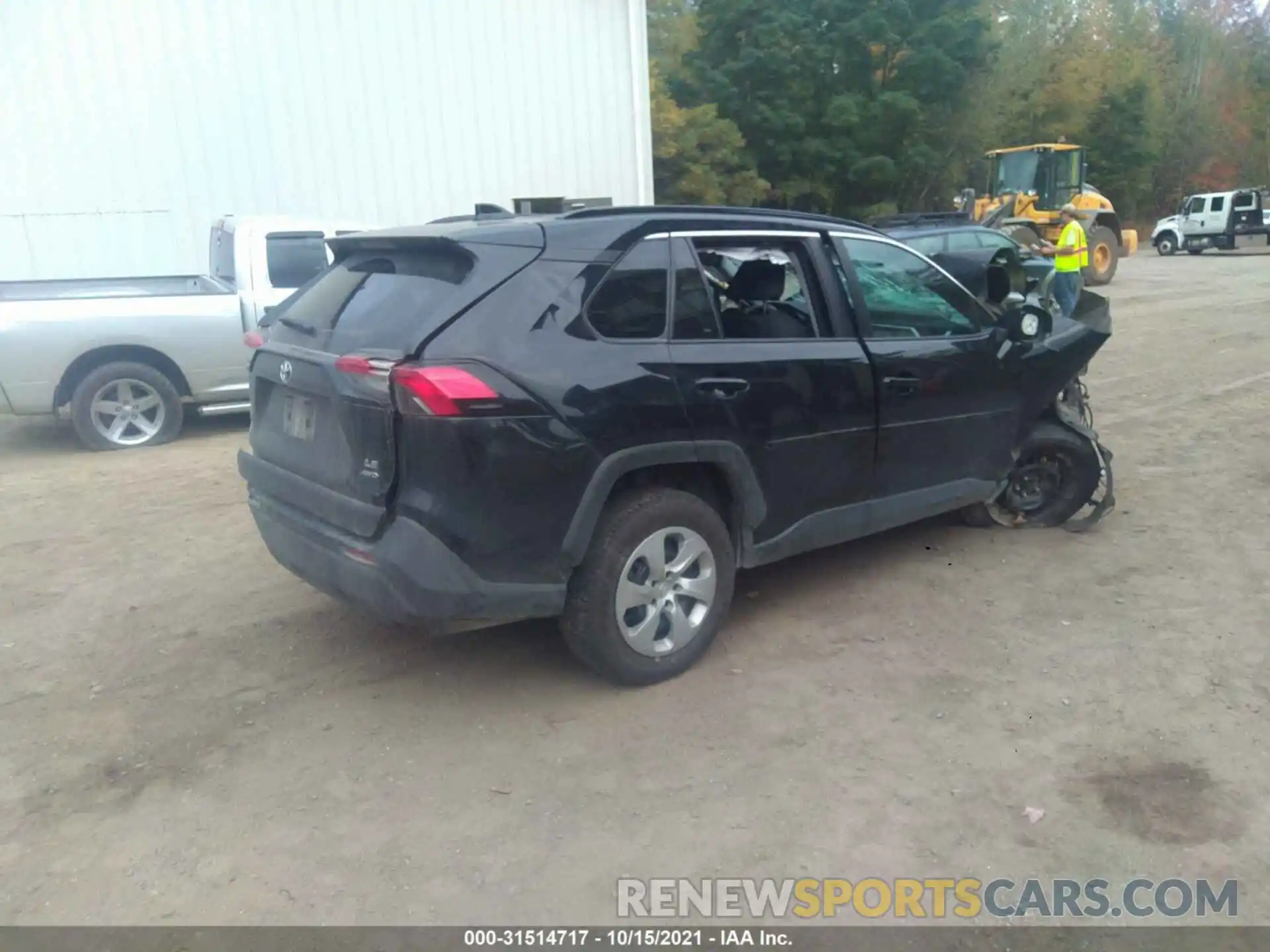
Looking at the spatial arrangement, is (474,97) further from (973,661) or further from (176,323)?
(973,661)

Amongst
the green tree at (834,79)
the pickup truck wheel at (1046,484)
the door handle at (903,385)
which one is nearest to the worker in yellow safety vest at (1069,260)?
the pickup truck wheel at (1046,484)

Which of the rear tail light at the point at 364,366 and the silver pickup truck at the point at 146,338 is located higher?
the rear tail light at the point at 364,366

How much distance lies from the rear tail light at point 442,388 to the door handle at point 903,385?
6.70ft

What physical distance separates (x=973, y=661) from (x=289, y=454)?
292 cm

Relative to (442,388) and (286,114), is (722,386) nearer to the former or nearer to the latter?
(442,388)

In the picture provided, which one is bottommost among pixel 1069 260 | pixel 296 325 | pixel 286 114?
pixel 1069 260

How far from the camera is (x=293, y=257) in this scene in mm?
9359

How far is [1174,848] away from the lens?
320 centimetres

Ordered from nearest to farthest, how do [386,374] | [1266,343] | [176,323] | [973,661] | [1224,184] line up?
[386,374], [973,661], [176,323], [1266,343], [1224,184]

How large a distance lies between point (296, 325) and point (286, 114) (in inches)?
383

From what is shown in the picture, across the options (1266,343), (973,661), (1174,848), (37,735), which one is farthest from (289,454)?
(1266,343)

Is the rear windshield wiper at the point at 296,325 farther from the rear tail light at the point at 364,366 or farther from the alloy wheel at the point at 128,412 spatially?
the alloy wheel at the point at 128,412

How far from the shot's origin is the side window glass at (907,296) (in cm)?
489

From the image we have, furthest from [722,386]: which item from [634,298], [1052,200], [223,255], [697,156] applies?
[697,156]
